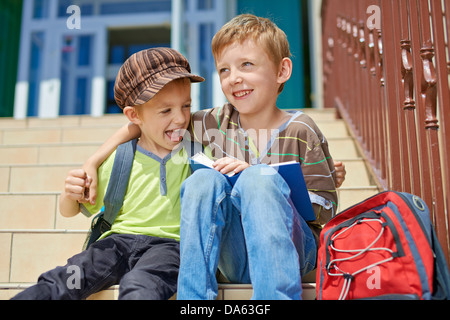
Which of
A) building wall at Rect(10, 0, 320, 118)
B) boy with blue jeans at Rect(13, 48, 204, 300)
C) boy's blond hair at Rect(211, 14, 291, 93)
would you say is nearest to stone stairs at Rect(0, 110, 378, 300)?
boy with blue jeans at Rect(13, 48, 204, 300)

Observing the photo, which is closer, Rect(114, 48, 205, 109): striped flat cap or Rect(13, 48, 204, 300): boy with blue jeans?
Rect(13, 48, 204, 300): boy with blue jeans

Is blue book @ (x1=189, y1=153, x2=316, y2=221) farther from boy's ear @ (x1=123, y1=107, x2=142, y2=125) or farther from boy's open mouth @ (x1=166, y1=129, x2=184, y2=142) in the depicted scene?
boy's ear @ (x1=123, y1=107, x2=142, y2=125)

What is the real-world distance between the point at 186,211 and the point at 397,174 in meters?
0.92

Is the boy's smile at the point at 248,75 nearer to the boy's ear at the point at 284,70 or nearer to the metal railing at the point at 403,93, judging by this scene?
the boy's ear at the point at 284,70

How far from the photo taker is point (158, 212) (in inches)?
60.9

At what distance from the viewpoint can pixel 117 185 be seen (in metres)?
1.57

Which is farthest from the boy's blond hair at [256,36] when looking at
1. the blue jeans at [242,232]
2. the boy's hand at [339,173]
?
the blue jeans at [242,232]

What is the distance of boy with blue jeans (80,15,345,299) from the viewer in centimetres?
116

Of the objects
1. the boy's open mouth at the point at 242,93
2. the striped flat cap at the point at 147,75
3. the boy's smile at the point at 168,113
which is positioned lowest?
the boy's smile at the point at 168,113

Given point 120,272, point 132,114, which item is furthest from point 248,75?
point 120,272

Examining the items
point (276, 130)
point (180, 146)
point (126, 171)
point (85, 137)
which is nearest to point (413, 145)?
point (276, 130)

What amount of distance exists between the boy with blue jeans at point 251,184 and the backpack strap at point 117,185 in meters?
0.06

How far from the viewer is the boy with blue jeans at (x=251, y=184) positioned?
1.16 m

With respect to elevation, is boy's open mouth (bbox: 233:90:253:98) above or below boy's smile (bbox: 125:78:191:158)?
above
